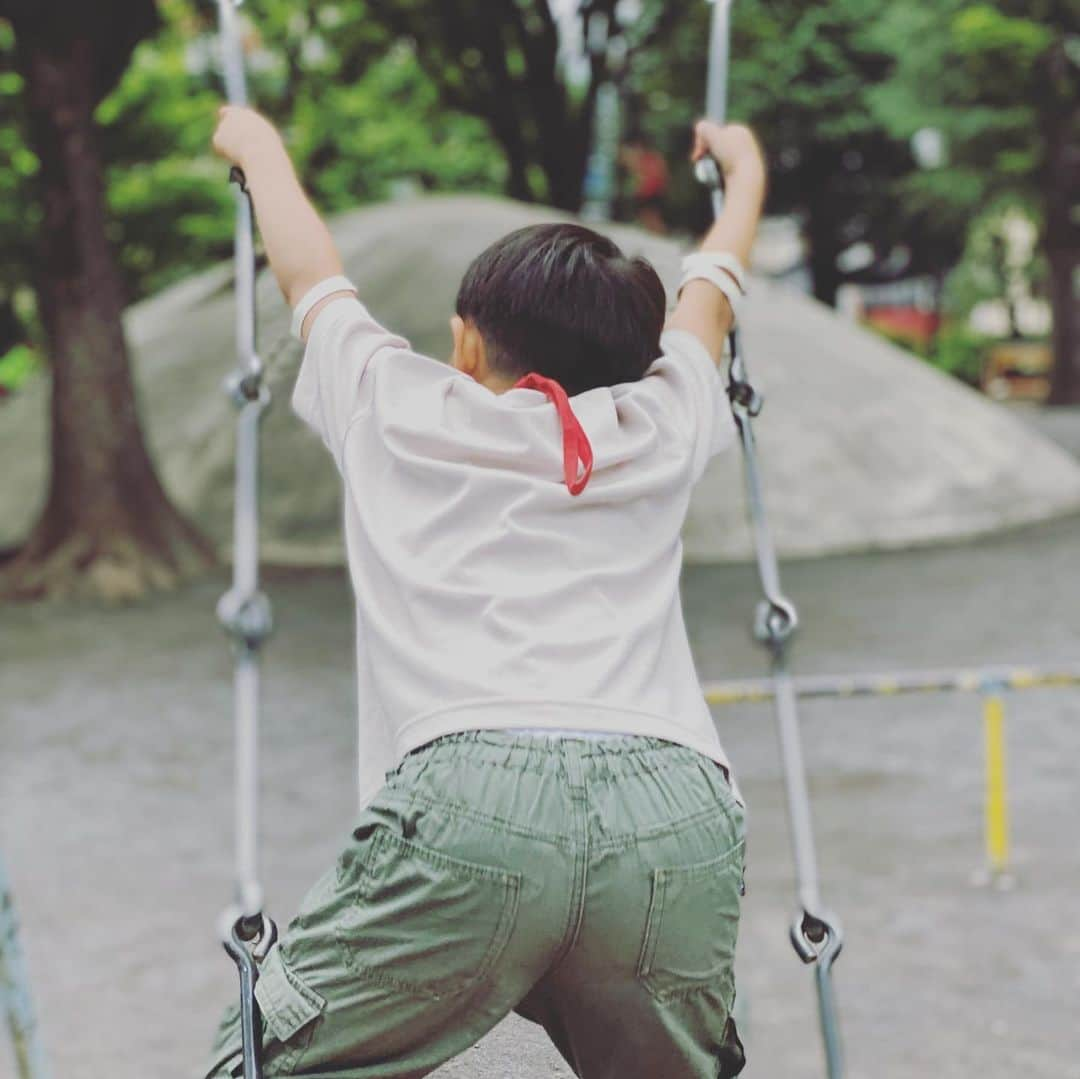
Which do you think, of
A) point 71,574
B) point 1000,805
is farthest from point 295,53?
point 1000,805

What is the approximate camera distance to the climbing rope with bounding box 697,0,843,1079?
6.45ft

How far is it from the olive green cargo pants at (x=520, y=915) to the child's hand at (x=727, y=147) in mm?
1083

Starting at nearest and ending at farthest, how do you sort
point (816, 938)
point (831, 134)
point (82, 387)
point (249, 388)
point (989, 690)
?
point (816, 938)
point (249, 388)
point (989, 690)
point (82, 387)
point (831, 134)

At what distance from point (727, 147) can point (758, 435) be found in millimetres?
11350

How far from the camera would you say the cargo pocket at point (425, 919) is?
1597mm

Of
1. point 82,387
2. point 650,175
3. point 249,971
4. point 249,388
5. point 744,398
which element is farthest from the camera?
point 650,175

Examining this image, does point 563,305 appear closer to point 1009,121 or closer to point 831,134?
point 1009,121

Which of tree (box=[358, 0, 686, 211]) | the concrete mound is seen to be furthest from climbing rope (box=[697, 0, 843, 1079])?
tree (box=[358, 0, 686, 211])

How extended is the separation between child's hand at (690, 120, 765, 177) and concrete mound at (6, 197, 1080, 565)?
961cm

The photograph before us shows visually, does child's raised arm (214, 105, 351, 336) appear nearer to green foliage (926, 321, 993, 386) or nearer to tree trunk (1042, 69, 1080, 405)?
tree trunk (1042, 69, 1080, 405)

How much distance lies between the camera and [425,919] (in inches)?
63.7

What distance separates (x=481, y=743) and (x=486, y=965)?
0.67 feet

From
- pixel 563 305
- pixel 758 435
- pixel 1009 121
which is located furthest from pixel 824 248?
pixel 563 305

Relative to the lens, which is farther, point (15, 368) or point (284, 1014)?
point (15, 368)
